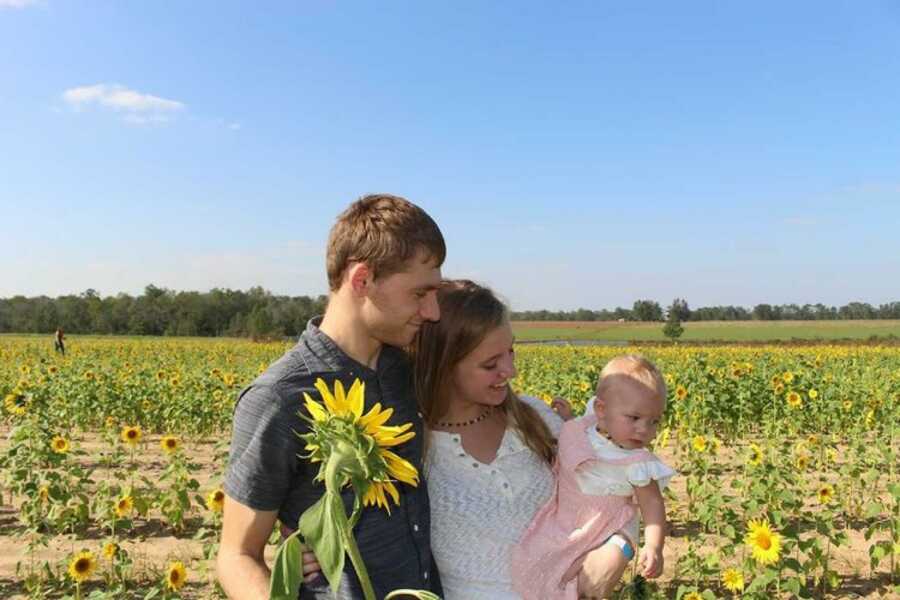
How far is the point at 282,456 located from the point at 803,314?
70576 mm

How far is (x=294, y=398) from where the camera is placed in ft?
4.78

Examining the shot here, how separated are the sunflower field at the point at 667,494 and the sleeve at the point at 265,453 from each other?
1067 mm

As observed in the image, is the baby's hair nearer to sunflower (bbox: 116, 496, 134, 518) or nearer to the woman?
the woman

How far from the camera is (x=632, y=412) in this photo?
6.38 feet

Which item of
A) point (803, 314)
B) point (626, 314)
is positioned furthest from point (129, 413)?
point (803, 314)

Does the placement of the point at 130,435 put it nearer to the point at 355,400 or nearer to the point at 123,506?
the point at 123,506

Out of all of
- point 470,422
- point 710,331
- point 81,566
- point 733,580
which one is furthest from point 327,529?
point 710,331

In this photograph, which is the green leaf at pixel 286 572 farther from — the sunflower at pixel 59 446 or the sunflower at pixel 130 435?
the sunflower at pixel 59 446

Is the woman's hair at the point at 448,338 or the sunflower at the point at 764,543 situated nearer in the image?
the woman's hair at the point at 448,338

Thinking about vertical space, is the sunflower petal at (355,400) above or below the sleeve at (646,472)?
above

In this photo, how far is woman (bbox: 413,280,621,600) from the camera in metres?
1.84

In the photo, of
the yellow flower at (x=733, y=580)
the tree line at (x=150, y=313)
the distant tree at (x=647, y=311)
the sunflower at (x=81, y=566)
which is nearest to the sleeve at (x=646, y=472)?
the yellow flower at (x=733, y=580)

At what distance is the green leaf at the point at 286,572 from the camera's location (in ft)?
2.91

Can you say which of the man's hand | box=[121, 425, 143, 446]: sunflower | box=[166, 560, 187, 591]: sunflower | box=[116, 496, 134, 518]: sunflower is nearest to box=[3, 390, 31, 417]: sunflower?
box=[121, 425, 143, 446]: sunflower
